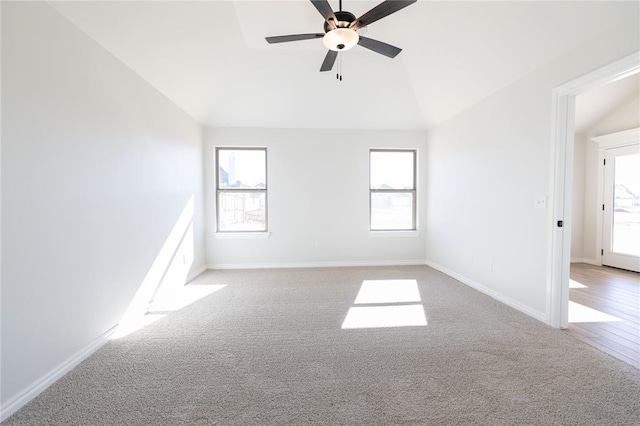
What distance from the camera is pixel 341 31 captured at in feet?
6.36

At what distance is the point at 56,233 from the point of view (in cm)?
177

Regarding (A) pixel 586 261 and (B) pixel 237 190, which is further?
(A) pixel 586 261

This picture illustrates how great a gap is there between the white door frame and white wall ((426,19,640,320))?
0.18 ft

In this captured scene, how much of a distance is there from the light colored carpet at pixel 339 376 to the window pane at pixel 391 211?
228 centimetres

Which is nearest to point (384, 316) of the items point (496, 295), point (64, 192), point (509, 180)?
point (496, 295)

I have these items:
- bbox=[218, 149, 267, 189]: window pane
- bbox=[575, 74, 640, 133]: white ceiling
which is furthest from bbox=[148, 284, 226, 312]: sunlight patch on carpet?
bbox=[575, 74, 640, 133]: white ceiling

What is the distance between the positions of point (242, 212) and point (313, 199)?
4.29ft

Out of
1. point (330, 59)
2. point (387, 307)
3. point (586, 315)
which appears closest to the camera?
point (330, 59)

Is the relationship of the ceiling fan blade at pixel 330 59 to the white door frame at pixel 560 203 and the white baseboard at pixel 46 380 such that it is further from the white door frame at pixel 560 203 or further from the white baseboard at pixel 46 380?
the white baseboard at pixel 46 380

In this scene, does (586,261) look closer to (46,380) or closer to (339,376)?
(339,376)

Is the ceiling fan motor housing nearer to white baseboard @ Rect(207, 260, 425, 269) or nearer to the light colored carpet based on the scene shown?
the light colored carpet

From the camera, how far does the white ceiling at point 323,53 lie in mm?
2195

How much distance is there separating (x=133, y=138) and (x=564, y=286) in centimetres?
435

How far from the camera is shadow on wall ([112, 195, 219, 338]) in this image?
2.62 m
